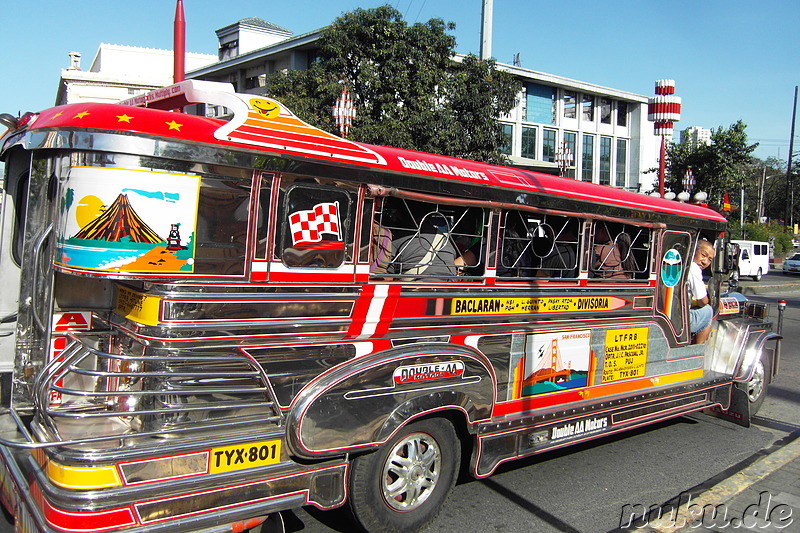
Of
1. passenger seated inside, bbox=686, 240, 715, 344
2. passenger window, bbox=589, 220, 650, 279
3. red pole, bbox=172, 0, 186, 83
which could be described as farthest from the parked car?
red pole, bbox=172, 0, 186, 83

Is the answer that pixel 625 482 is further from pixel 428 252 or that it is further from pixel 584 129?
pixel 584 129

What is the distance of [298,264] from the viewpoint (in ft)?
12.3

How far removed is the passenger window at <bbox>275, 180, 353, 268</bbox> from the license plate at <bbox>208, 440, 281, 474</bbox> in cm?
104

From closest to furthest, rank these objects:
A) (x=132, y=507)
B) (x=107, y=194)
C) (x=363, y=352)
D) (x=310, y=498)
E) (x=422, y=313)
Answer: (x=132, y=507), (x=107, y=194), (x=310, y=498), (x=363, y=352), (x=422, y=313)

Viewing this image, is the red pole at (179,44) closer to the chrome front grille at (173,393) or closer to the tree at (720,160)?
the chrome front grille at (173,393)

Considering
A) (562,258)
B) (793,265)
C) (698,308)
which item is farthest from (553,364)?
(793,265)

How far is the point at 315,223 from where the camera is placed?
12.6 feet

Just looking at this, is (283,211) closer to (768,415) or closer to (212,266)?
Answer: (212,266)

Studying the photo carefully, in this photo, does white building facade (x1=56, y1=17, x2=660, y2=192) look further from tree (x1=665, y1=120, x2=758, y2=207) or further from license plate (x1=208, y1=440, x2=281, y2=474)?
license plate (x1=208, y1=440, x2=281, y2=474)

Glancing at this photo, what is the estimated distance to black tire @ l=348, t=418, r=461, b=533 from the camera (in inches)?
153

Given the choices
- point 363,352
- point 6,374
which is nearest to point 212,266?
point 363,352

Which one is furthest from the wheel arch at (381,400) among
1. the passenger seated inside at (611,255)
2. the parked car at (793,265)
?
the parked car at (793,265)

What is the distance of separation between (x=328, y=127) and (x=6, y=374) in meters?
11.8

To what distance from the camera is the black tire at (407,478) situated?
153 inches
